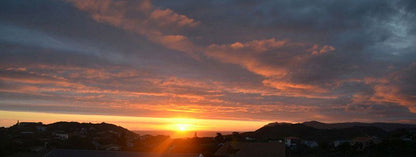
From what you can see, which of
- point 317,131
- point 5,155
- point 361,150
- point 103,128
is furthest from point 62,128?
point 361,150

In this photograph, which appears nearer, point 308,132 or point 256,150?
point 256,150

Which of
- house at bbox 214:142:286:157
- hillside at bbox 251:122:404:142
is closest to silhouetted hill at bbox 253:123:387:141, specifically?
hillside at bbox 251:122:404:142

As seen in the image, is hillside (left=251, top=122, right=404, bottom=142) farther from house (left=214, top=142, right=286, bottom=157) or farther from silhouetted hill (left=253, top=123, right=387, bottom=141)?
house (left=214, top=142, right=286, bottom=157)

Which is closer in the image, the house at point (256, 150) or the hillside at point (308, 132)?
the house at point (256, 150)

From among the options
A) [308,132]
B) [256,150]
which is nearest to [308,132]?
[308,132]

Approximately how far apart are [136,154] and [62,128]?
320 feet

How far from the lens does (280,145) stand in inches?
1741

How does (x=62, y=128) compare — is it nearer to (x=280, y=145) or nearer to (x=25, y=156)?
(x=25, y=156)

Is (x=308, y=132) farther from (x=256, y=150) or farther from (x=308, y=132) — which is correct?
(x=256, y=150)

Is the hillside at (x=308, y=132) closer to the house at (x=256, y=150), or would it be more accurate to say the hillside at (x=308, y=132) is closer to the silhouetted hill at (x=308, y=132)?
the silhouetted hill at (x=308, y=132)

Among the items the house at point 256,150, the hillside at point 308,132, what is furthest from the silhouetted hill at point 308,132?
the house at point 256,150

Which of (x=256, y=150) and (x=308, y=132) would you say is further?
(x=308, y=132)

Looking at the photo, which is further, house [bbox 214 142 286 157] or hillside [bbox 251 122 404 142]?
hillside [bbox 251 122 404 142]

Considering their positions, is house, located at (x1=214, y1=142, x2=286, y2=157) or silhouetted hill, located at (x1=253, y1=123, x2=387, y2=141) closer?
house, located at (x1=214, y1=142, x2=286, y2=157)
